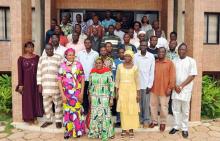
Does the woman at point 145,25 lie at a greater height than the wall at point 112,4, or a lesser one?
lesser

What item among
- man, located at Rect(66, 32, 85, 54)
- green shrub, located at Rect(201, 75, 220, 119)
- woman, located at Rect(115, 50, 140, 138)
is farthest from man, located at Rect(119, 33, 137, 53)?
green shrub, located at Rect(201, 75, 220, 119)

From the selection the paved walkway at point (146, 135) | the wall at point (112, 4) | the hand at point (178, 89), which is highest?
the wall at point (112, 4)

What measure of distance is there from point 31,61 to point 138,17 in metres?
6.31

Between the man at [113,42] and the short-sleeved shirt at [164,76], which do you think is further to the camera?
the man at [113,42]

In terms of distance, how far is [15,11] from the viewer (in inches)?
295

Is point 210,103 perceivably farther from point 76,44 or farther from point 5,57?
point 5,57

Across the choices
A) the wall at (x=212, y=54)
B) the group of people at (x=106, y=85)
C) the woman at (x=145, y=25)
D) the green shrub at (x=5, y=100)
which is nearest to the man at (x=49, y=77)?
A: the group of people at (x=106, y=85)

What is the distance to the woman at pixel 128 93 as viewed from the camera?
659 centimetres

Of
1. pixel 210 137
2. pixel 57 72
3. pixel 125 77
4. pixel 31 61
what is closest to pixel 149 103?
pixel 125 77

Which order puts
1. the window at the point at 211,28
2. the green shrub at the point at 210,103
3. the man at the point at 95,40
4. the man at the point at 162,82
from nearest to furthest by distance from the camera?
the man at the point at 162,82 → the man at the point at 95,40 → the green shrub at the point at 210,103 → the window at the point at 211,28

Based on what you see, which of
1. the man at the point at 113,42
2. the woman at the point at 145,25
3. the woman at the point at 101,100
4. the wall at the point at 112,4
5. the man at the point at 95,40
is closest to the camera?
the woman at the point at 101,100

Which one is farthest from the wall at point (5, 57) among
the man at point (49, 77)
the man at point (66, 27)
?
the man at point (49, 77)

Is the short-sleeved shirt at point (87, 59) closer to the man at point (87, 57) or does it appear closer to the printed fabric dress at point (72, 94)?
the man at point (87, 57)

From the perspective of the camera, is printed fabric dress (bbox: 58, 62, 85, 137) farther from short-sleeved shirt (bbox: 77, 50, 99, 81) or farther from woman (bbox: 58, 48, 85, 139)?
short-sleeved shirt (bbox: 77, 50, 99, 81)
